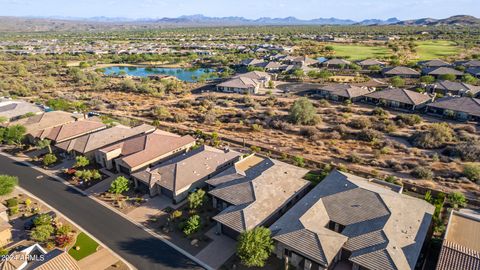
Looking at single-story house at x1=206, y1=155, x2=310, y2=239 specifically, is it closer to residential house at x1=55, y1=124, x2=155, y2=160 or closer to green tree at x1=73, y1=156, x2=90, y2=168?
green tree at x1=73, y1=156, x2=90, y2=168

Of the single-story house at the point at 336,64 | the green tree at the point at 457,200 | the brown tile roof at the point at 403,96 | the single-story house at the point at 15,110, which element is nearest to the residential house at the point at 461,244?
the green tree at the point at 457,200

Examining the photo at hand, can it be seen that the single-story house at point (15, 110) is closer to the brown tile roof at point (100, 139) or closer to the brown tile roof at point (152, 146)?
the brown tile roof at point (100, 139)

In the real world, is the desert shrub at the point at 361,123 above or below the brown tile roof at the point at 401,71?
below

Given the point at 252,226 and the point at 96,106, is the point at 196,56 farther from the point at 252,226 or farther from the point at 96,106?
the point at 252,226

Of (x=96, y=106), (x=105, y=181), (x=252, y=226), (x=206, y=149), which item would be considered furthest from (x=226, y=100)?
(x=252, y=226)

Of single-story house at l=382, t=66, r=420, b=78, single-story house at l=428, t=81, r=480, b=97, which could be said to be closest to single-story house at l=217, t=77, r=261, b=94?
single-story house at l=382, t=66, r=420, b=78

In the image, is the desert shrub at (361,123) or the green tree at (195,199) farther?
the desert shrub at (361,123)
